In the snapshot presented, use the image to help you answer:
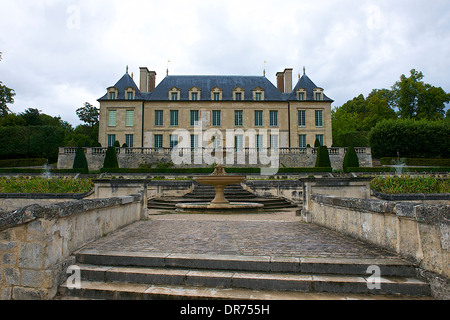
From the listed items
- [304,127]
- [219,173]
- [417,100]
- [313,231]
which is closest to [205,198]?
[219,173]

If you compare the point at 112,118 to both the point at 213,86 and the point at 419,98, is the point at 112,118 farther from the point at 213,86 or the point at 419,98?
the point at 419,98

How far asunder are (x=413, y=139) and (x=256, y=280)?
118ft

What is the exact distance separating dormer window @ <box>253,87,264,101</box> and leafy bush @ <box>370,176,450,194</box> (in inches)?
887

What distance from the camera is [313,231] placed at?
611 cm

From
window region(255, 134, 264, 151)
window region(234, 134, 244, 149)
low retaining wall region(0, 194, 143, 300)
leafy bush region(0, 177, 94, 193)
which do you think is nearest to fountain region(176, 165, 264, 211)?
leafy bush region(0, 177, 94, 193)

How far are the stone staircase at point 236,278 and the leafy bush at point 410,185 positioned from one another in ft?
38.7

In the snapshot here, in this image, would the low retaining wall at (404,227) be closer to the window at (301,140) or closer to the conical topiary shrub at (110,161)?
A: the conical topiary shrub at (110,161)

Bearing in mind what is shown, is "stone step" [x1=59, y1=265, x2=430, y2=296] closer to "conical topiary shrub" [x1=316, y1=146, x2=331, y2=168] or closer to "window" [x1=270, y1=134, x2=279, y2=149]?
"conical topiary shrub" [x1=316, y1=146, x2=331, y2=168]

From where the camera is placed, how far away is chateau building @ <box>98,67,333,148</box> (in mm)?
34281

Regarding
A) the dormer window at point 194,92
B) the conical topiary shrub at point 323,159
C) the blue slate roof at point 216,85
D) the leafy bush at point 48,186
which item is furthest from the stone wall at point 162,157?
the leafy bush at point 48,186

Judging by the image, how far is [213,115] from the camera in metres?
35.2
